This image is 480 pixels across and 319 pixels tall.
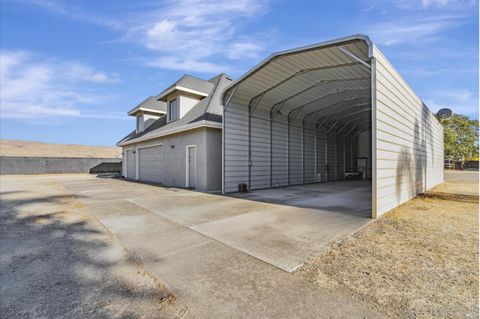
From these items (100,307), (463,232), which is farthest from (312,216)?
(100,307)

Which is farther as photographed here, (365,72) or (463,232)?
(365,72)

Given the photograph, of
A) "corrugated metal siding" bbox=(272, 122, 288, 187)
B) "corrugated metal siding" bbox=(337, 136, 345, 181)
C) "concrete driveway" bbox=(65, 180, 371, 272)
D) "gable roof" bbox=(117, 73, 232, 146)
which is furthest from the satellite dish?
"gable roof" bbox=(117, 73, 232, 146)

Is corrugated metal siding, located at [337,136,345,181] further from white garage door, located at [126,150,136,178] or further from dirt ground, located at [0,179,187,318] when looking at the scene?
dirt ground, located at [0,179,187,318]

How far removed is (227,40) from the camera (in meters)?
8.27

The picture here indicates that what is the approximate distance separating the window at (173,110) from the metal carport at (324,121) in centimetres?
511

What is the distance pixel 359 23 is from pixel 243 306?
7563 mm

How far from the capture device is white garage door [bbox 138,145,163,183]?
1442 cm

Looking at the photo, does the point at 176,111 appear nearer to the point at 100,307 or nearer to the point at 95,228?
the point at 95,228

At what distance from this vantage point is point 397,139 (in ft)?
22.1

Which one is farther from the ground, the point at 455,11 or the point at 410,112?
the point at 455,11

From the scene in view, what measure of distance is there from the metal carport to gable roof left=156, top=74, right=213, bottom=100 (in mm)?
4366

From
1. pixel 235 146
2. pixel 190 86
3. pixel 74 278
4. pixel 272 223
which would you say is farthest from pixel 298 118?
pixel 74 278

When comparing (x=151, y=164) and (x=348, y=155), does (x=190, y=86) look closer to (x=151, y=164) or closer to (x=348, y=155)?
(x=151, y=164)

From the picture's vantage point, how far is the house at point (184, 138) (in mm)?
10531
